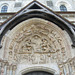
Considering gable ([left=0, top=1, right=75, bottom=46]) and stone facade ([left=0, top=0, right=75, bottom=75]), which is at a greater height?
gable ([left=0, top=1, right=75, bottom=46])

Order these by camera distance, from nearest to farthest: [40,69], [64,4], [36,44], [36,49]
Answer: [40,69] < [36,49] < [36,44] < [64,4]

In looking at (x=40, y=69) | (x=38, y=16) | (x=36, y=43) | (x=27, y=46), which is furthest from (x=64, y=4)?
(x=40, y=69)

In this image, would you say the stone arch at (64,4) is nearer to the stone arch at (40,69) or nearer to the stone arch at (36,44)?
the stone arch at (36,44)

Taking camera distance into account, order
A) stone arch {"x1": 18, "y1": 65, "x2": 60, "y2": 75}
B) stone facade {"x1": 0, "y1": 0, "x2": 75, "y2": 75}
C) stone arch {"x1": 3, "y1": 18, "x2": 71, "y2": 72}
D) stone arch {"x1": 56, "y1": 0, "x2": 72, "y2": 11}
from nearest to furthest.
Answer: stone facade {"x1": 0, "y1": 0, "x2": 75, "y2": 75} → stone arch {"x1": 18, "y1": 65, "x2": 60, "y2": 75} → stone arch {"x1": 3, "y1": 18, "x2": 71, "y2": 72} → stone arch {"x1": 56, "y1": 0, "x2": 72, "y2": 11}

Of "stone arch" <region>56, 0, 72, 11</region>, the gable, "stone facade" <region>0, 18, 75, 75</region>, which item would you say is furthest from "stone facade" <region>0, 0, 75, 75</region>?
"stone arch" <region>56, 0, 72, 11</region>

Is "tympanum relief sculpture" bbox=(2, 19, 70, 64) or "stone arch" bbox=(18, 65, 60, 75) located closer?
"stone arch" bbox=(18, 65, 60, 75)

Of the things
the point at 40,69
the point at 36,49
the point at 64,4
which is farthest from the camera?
the point at 64,4

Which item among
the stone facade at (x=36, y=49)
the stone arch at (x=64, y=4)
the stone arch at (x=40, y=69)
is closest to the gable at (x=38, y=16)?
the stone facade at (x=36, y=49)

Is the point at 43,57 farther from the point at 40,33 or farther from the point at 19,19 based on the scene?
the point at 19,19

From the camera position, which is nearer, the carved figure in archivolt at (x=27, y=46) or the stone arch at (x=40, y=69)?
the stone arch at (x=40, y=69)

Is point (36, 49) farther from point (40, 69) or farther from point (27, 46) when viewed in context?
point (40, 69)

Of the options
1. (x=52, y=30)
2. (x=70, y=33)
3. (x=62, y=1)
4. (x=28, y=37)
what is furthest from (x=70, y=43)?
(x=62, y=1)

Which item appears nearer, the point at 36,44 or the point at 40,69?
the point at 40,69

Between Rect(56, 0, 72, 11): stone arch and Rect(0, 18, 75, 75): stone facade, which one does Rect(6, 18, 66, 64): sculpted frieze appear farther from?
Rect(56, 0, 72, 11): stone arch
